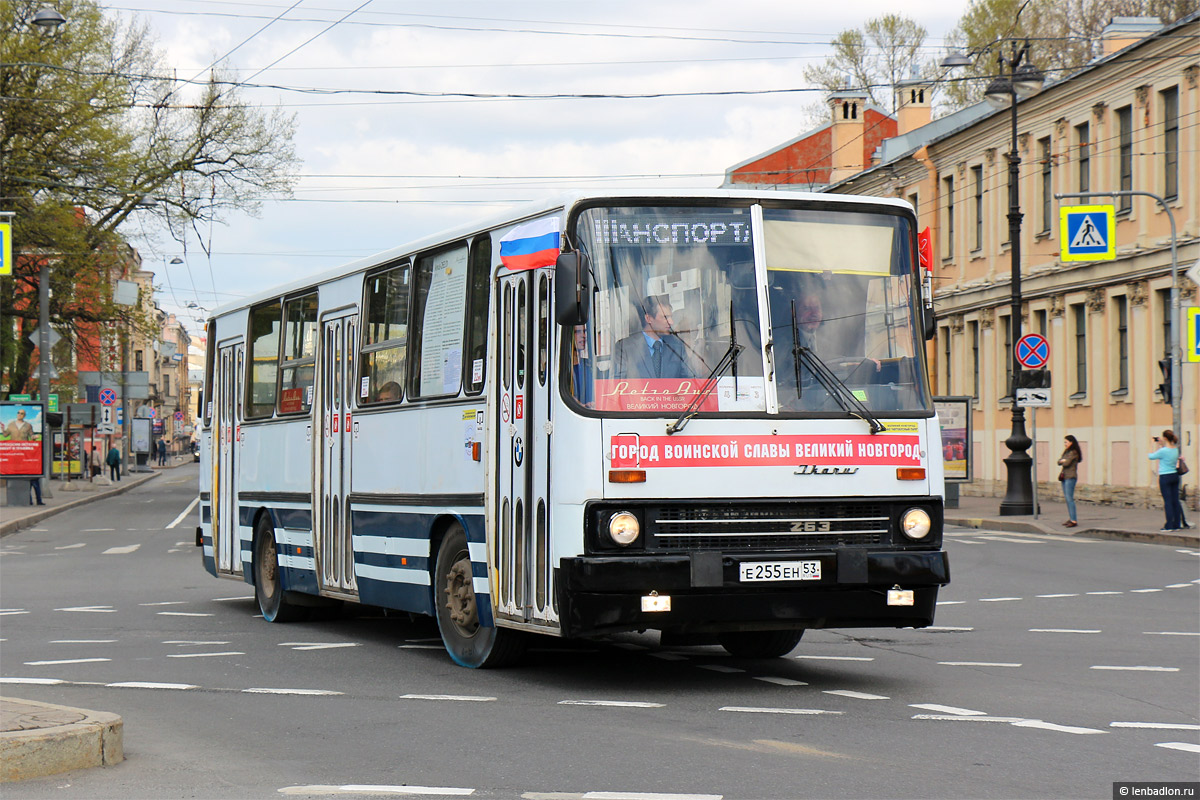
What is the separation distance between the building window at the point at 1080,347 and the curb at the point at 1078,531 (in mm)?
7656

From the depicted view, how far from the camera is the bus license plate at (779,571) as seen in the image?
9.53 metres

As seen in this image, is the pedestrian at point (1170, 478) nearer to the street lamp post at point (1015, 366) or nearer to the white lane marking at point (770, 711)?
the street lamp post at point (1015, 366)

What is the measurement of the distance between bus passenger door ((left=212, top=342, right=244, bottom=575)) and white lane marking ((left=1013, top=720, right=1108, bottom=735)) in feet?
30.2

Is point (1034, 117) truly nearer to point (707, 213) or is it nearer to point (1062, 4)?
point (1062, 4)

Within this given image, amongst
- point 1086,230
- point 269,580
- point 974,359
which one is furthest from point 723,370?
point 974,359

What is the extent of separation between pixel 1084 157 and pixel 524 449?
108 feet

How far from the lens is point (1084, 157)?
40.5 m

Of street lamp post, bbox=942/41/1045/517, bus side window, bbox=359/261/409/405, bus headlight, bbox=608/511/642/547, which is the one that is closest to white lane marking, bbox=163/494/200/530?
street lamp post, bbox=942/41/1045/517

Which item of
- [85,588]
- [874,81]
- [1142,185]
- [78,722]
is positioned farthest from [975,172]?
[78,722]

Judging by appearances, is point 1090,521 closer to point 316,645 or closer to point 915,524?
point 316,645

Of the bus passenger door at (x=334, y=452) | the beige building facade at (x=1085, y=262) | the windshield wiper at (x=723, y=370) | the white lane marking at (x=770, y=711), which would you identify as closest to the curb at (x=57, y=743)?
the white lane marking at (x=770, y=711)

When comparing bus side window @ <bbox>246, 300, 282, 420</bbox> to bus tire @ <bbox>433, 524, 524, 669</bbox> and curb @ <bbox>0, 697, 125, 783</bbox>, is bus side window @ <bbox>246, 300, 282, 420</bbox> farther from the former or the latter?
curb @ <bbox>0, 697, 125, 783</bbox>

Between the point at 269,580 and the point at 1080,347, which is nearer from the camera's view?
the point at 269,580
